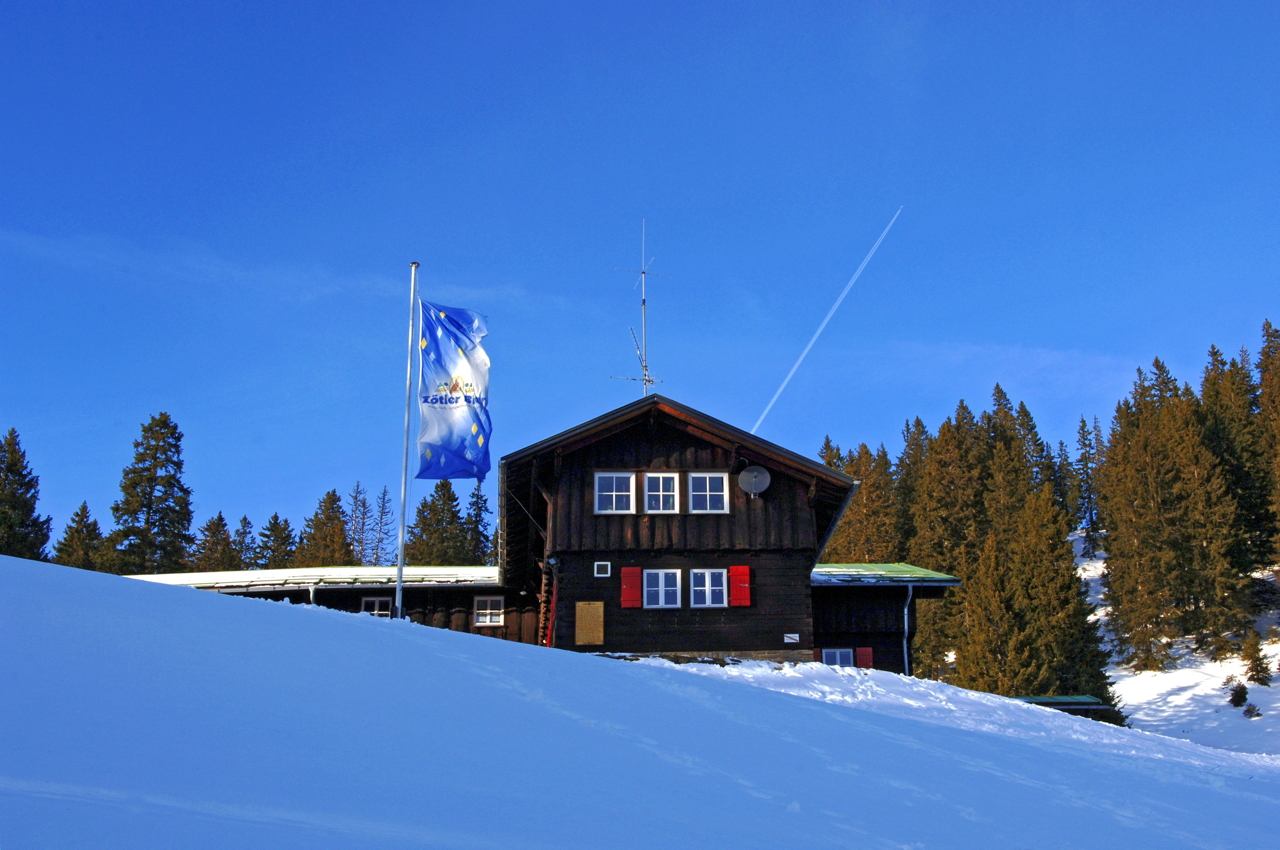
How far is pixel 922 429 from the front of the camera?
95812 mm

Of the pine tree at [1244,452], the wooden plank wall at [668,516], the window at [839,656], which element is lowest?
the window at [839,656]

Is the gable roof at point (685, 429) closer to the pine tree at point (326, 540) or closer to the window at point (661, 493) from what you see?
the window at point (661, 493)

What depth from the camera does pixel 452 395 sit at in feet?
64.9

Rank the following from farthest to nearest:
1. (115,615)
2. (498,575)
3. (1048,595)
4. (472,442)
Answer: (1048,595) < (498,575) < (472,442) < (115,615)

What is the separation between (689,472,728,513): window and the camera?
23031mm

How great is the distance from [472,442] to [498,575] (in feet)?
36.9

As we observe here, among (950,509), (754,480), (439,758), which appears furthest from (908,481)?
(439,758)

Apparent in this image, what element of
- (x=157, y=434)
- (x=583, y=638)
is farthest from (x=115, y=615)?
(x=157, y=434)

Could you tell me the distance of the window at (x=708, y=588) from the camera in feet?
74.0

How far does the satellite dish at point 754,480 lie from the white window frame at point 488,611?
1153 cm

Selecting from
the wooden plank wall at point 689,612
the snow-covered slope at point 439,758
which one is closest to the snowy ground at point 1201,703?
the wooden plank wall at point 689,612

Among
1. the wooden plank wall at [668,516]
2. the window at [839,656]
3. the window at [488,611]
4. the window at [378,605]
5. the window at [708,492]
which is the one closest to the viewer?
the wooden plank wall at [668,516]

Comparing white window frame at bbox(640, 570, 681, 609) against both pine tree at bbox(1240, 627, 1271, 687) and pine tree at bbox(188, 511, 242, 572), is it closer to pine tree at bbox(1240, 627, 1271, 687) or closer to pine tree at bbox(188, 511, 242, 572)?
pine tree at bbox(1240, 627, 1271, 687)

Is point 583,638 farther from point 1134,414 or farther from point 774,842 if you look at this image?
point 1134,414
